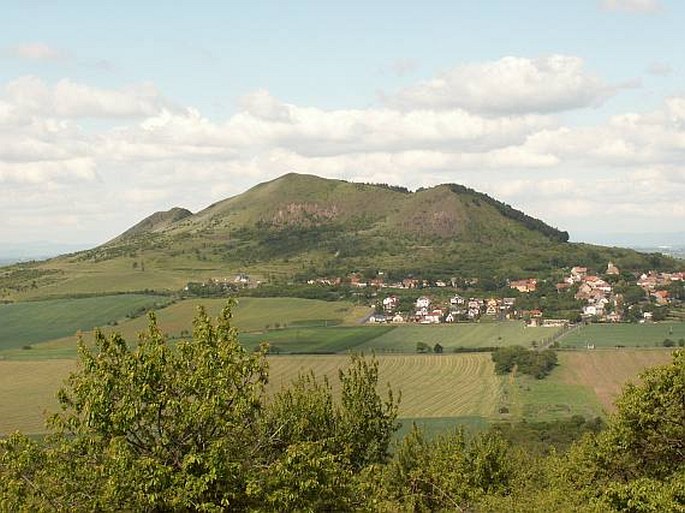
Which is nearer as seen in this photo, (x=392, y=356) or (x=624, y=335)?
(x=392, y=356)

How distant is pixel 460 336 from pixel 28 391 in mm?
85102

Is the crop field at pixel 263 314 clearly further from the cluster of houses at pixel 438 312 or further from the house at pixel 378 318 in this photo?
the cluster of houses at pixel 438 312

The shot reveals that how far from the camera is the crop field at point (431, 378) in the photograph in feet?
315

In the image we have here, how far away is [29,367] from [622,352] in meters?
103

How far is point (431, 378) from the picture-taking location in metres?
113

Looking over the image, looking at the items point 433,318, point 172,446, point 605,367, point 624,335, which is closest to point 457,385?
point 605,367

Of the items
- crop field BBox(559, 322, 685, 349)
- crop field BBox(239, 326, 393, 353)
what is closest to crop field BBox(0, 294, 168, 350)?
crop field BBox(239, 326, 393, 353)

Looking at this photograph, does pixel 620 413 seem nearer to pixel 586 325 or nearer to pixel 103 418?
pixel 103 418

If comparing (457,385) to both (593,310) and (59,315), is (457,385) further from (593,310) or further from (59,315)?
(59,315)

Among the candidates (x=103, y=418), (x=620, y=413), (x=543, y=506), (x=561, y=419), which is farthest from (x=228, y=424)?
(x=561, y=419)

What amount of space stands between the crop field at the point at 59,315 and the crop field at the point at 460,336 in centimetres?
6632

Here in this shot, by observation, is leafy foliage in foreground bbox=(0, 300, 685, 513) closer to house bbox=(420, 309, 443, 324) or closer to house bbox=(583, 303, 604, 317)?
house bbox=(420, 309, 443, 324)

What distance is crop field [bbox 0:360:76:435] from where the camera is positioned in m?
88.1

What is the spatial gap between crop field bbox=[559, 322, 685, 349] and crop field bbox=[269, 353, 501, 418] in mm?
25536
